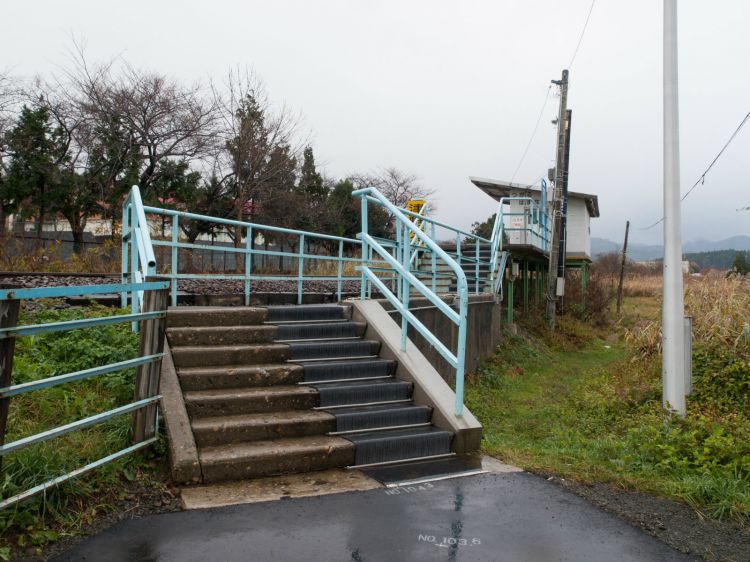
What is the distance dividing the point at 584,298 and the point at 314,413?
77.4 ft

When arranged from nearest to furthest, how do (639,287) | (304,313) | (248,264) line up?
(304,313) < (248,264) < (639,287)

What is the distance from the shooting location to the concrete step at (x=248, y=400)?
4.99 meters

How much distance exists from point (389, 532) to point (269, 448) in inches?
55.3

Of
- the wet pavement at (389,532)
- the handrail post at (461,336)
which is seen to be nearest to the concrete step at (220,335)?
the handrail post at (461,336)

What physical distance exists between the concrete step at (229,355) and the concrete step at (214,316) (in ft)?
1.24

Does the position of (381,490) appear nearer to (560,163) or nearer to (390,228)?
(560,163)

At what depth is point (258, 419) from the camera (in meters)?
5.00

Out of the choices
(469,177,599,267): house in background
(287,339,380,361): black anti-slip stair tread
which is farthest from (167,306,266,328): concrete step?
(469,177,599,267): house in background

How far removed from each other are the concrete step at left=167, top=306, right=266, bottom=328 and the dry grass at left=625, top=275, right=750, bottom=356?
22.3 ft

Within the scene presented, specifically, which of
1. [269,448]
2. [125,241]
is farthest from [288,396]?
[125,241]

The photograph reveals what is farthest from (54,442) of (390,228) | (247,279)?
(390,228)

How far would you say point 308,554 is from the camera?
10.9 ft

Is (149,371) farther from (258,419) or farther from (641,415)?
(641,415)

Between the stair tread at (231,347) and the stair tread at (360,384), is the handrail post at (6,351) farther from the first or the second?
the stair tread at (360,384)
